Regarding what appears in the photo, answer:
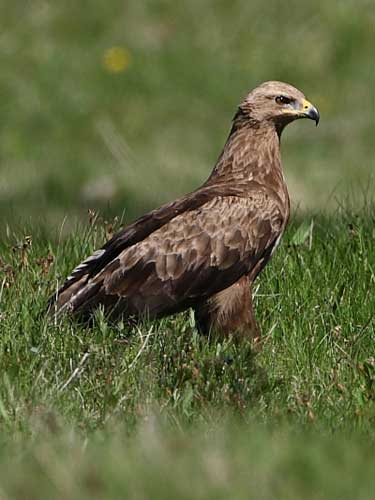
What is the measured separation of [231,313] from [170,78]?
8521 millimetres

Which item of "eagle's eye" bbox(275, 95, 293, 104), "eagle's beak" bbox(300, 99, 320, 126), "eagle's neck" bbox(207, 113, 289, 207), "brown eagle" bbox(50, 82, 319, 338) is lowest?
"brown eagle" bbox(50, 82, 319, 338)

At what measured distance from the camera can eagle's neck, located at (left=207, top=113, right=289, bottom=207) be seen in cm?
700

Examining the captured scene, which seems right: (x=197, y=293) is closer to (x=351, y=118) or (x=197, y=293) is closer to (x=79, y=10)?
(x=351, y=118)

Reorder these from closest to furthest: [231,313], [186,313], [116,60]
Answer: [231,313] < [186,313] < [116,60]

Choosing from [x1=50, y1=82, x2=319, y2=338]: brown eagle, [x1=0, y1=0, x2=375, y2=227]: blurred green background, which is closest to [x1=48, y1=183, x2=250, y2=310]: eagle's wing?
[x1=50, y1=82, x2=319, y2=338]: brown eagle

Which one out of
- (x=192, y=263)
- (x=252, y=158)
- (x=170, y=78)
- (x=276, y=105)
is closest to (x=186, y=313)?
(x=192, y=263)

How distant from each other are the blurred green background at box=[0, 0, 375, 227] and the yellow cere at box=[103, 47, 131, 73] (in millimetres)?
11

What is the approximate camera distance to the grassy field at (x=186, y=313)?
4156 mm

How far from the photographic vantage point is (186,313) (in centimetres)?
693

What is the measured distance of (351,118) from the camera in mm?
14539

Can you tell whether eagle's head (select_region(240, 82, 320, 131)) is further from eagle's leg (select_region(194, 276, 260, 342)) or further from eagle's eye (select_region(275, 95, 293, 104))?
eagle's leg (select_region(194, 276, 260, 342))

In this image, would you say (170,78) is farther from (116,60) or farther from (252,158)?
(252,158)

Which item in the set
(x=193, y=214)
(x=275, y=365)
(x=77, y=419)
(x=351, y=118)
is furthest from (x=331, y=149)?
(x=77, y=419)

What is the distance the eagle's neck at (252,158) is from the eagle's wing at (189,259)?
312 mm
